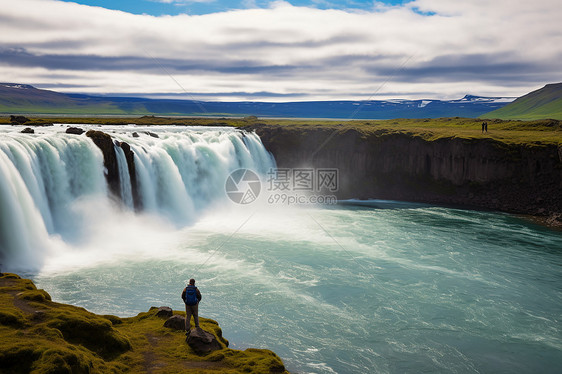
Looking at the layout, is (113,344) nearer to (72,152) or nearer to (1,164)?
(1,164)

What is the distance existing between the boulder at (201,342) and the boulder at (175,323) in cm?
143

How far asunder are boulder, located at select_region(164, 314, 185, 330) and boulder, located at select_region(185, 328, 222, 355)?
1.43m

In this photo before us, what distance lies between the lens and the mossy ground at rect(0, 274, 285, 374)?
12.4m

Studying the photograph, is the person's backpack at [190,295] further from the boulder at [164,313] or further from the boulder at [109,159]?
the boulder at [109,159]

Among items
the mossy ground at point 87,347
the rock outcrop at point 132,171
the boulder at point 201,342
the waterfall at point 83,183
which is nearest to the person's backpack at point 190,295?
the boulder at point 201,342

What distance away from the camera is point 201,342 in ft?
53.4

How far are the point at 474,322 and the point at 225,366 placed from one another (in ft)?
47.4

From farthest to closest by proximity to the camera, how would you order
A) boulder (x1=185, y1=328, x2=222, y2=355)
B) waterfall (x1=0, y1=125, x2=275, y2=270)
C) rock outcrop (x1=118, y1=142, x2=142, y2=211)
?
rock outcrop (x1=118, y1=142, x2=142, y2=211) → waterfall (x1=0, y1=125, x2=275, y2=270) → boulder (x1=185, y1=328, x2=222, y2=355)

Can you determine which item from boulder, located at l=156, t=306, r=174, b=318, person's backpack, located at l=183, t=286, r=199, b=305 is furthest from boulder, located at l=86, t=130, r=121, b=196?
person's backpack, located at l=183, t=286, r=199, b=305

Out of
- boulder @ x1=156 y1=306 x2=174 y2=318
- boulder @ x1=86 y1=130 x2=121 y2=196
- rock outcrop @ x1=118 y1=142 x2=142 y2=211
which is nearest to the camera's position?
boulder @ x1=156 y1=306 x2=174 y2=318

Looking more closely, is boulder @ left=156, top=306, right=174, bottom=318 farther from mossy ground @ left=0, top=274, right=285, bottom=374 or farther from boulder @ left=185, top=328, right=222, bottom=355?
boulder @ left=185, top=328, right=222, bottom=355

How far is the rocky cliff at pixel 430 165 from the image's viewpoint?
52.6m

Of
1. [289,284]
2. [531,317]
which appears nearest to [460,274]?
[531,317]

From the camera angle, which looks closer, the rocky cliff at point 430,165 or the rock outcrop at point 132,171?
the rock outcrop at point 132,171
